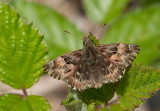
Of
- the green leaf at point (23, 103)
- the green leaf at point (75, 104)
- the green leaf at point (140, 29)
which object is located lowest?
the green leaf at point (75, 104)

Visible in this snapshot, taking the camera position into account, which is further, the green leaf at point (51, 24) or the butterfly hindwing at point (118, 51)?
the green leaf at point (51, 24)

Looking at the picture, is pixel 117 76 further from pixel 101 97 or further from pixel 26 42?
pixel 26 42

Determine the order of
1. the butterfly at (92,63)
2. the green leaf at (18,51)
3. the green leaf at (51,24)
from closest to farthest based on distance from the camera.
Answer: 1. the butterfly at (92,63)
2. the green leaf at (18,51)
3. the green leaf at (51,24)

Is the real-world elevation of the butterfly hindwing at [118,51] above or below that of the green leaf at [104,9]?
below

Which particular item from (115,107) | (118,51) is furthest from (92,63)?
(115,107)

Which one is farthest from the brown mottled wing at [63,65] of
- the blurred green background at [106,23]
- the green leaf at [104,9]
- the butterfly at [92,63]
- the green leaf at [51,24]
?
the green leaf at [104,9]

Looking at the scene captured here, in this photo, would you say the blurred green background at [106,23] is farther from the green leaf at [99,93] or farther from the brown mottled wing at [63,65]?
the green leaf at [99,93]

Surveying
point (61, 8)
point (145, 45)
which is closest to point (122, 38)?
point (145, 45)
